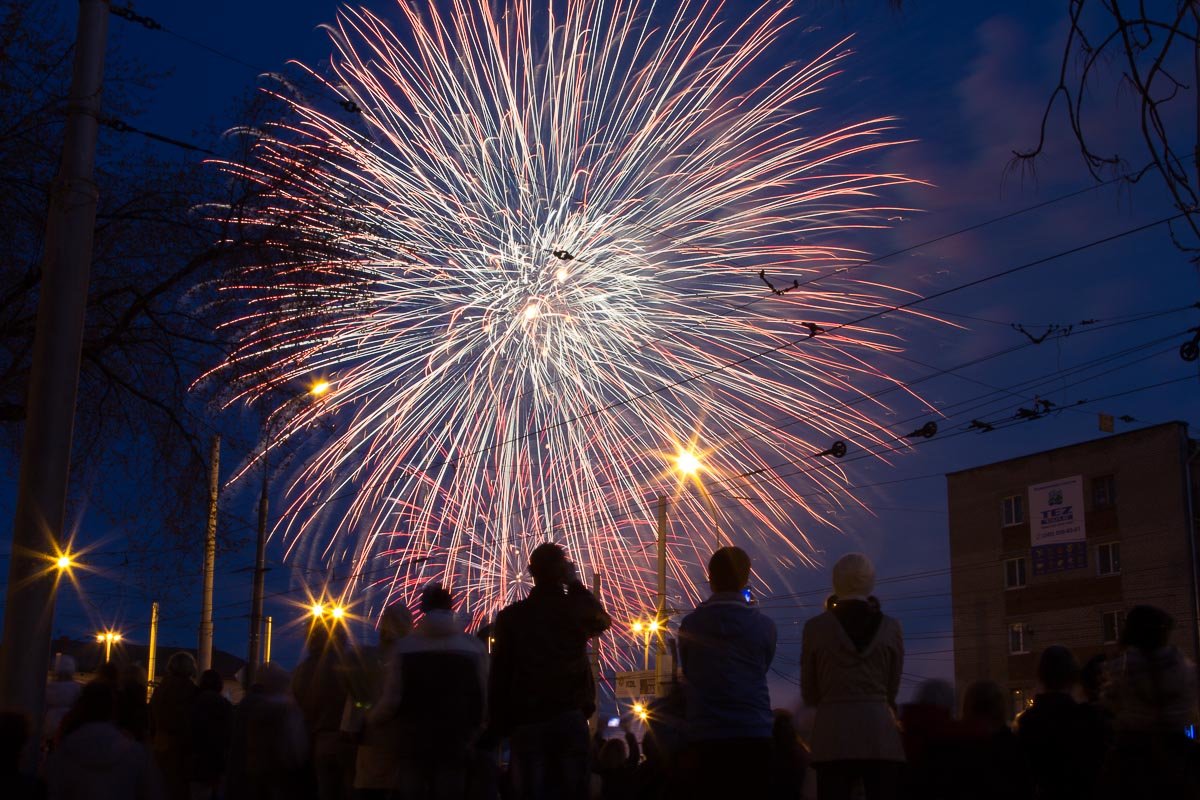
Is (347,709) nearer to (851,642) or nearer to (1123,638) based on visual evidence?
(851,642)

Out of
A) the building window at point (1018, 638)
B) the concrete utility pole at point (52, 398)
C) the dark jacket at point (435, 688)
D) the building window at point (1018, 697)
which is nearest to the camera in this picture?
the dark jacket at point (435, 688)

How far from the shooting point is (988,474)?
175ft

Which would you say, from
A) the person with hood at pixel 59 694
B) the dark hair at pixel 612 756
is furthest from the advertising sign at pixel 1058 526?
the person with hood at pixel 59 694

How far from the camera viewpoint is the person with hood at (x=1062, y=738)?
773 cm

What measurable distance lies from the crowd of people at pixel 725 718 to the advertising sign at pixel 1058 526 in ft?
141

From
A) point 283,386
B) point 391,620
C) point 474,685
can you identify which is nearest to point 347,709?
point 391,620

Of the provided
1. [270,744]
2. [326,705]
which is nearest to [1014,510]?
[326,705]

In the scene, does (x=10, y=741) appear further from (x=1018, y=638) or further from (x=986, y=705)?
(x=1018, y=638)

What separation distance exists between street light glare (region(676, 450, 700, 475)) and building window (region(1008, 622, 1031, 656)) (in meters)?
29.5

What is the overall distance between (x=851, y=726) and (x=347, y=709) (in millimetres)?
3625

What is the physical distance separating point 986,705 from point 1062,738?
0.58 m

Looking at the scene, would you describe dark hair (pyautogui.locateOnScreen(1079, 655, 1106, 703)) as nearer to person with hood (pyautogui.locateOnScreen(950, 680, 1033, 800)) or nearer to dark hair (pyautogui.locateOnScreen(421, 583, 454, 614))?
person with hood (pyautogui.locateOnScreen(950, 680, 1033, 800))

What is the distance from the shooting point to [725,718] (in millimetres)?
6828

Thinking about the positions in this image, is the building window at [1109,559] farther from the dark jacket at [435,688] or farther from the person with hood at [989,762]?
the dark jacket at [435,688]
